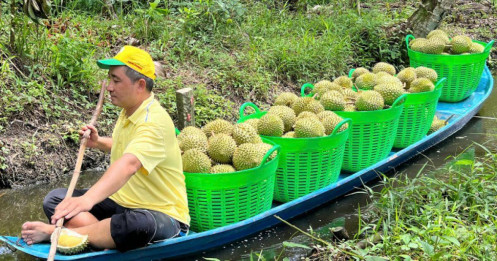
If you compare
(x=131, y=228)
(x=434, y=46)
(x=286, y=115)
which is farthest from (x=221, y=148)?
(x=434, y=46)

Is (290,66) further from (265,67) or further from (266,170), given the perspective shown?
(266,170)

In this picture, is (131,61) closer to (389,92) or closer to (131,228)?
(131,228)

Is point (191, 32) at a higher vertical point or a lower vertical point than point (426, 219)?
higher

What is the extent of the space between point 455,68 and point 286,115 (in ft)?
9.33

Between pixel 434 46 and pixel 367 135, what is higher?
pixel 434 46

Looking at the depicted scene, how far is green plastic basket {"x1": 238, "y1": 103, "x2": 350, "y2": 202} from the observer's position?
4137mm

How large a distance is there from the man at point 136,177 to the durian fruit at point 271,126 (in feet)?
2.97

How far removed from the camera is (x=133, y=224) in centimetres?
330

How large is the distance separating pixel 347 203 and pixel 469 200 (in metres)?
1.07

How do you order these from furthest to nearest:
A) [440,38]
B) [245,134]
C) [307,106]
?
[440,38], [307,106], [245,134]

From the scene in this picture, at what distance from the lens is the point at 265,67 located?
679 cm

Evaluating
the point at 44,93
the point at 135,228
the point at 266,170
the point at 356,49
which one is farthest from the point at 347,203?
the point at 356,49

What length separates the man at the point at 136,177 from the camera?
327 centimetres

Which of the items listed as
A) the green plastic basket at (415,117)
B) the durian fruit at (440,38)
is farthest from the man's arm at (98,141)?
the durian fruit at (440,38)
